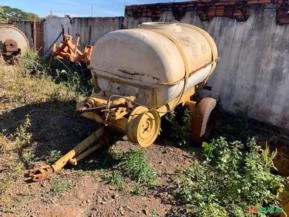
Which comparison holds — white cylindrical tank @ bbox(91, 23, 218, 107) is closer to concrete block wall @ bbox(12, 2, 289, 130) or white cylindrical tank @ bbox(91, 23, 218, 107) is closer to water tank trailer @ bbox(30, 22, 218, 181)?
water tank trailer @ bbox(30, 22, 218, 181)

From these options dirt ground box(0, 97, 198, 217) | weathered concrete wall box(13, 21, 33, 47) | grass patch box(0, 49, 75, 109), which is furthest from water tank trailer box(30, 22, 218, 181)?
weathered concrete wall box(13, 21, 33, 47)

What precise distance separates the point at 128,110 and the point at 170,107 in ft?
3.21

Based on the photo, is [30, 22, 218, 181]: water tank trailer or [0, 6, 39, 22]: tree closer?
[30, 22, 218, 181]: water tank trailer

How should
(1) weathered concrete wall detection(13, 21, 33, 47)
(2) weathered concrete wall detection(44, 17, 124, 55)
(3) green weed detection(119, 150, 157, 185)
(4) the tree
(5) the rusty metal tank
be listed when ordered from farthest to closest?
(4) the tree, (1) weathered concrete wall detection(13, 21, 33, 47), (5) the rusty metal tank, (2) weathered concrete wall detection(44, 17, 124, 55), (3) green weed detection(119, 150, 157, 185)

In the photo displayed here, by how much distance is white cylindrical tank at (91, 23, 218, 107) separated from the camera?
4938mm

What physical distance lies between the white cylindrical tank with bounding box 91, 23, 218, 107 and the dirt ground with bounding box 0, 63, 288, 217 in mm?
919

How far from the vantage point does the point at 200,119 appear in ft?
19.8

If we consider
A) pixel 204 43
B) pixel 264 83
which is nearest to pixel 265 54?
pixel 264 83

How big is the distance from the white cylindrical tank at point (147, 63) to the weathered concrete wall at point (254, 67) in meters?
1.96

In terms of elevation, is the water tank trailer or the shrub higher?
the water tank trailer

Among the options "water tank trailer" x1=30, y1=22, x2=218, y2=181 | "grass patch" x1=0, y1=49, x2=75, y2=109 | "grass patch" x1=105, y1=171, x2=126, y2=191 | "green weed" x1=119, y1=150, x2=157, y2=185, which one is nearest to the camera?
"grass patch" x1=105, y1=171, x2=126, y2=191

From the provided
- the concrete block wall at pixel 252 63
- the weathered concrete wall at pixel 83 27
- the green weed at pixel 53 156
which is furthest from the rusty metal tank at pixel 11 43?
the green weed at pixel 53 156

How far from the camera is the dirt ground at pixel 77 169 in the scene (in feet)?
13.4

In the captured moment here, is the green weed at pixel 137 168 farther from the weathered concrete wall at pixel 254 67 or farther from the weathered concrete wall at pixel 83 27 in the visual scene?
the weathered concrete wall at pixel 83 27
